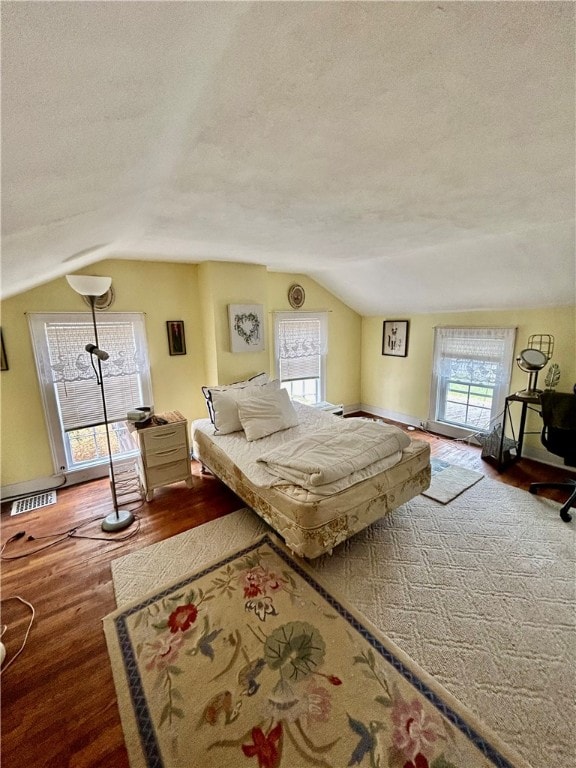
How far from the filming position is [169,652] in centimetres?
159

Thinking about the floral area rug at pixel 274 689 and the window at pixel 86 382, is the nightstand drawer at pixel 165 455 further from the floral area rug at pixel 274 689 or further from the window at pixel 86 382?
the floral area rug at pixel 274 689

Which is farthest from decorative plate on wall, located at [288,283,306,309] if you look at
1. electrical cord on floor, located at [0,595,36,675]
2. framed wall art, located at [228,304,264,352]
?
electrical cord on floor, located at [0,595,36,675]

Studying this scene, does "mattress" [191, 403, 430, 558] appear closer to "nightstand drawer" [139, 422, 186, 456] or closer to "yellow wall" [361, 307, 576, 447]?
"nightstand drawer" [139, 422, 186, 456]

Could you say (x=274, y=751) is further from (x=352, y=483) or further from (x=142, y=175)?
(x=142, y=175)

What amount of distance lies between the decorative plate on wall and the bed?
1728mm

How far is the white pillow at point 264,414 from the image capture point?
2.97 metres

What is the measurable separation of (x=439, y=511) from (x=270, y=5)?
9.90ft

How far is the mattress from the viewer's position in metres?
1.92

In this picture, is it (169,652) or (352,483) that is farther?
(352,483)

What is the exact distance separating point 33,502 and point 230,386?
2.09m

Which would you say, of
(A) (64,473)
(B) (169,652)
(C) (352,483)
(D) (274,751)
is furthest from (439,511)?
(A) (64,473)

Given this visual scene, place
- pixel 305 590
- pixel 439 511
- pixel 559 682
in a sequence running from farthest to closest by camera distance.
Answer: pixel 439 511 → pixel 305 590 → pixel 559 682

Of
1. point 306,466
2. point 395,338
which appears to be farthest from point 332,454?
point 395,338

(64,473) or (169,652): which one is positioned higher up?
(64,473)
